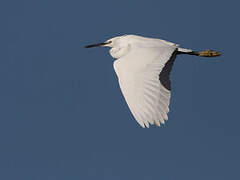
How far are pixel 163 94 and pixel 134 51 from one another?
1.38 meters

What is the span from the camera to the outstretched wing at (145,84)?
408 inches

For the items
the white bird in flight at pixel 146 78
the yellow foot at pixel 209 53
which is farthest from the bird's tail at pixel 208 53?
Answer: the white bird in flight at pixel 146 78

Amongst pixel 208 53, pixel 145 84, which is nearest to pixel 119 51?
pixel 145 84

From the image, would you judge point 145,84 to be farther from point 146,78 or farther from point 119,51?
point 119,51

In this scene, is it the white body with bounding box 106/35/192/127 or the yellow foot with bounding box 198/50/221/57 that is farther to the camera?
the yellow foot with bounding box 198/50/221/57

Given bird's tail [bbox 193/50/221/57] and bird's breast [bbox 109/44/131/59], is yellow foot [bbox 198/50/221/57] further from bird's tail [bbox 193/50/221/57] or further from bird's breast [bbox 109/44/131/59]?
bird's breast [bbox 109/44/131/59]

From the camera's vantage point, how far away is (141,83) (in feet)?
35.2

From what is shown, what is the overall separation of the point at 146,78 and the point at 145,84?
0.16 metres

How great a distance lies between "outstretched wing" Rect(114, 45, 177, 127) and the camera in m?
10.4

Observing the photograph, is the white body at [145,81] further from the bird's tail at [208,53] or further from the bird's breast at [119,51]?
the bird's tail at [208,53]

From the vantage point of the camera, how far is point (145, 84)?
420 inches

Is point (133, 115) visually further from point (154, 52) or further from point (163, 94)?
point (154, 52)

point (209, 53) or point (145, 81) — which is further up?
point (145, 81)

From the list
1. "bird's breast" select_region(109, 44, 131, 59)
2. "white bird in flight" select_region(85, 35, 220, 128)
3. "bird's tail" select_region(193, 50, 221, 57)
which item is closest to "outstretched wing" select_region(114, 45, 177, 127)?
"white bird in flight" select_region(85, 35, 220, 128)
